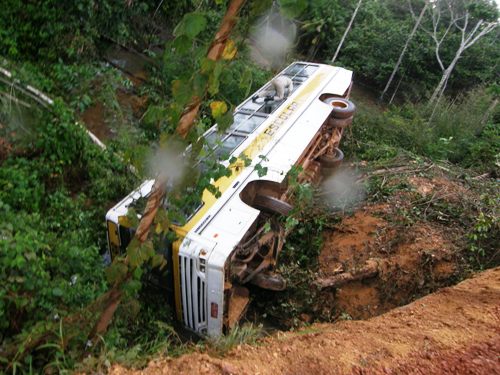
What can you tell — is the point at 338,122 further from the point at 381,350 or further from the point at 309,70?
the point at 381,350

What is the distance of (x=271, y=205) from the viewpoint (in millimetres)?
4637

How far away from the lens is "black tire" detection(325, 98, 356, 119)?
6.62m

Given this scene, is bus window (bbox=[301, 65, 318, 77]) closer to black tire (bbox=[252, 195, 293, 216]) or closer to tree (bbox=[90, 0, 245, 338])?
black tire (bbox=[252, 195, 293, 216])

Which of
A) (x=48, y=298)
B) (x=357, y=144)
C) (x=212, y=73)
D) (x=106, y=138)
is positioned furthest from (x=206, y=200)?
(x=357, y=144)

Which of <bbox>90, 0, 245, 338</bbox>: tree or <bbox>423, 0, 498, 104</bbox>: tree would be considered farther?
<bbox>423, 0, 498, 104</bbox>: tree

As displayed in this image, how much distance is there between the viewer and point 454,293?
12.6 feet

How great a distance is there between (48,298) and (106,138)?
372 centimetres

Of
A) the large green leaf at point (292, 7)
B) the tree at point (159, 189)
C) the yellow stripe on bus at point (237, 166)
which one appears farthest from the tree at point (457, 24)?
the large green leaf at point (292, 7)

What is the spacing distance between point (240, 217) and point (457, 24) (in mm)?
16487

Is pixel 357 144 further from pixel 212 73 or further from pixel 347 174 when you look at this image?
pixel 212 73

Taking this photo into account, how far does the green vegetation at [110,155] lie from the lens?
82.4 inches

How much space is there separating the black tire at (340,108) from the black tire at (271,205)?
266 centimetres

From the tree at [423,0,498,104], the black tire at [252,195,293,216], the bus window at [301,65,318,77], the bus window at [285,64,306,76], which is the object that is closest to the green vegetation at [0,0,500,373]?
the black tire at [252,195,293,216]

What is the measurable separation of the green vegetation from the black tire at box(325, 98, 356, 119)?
1.25m
